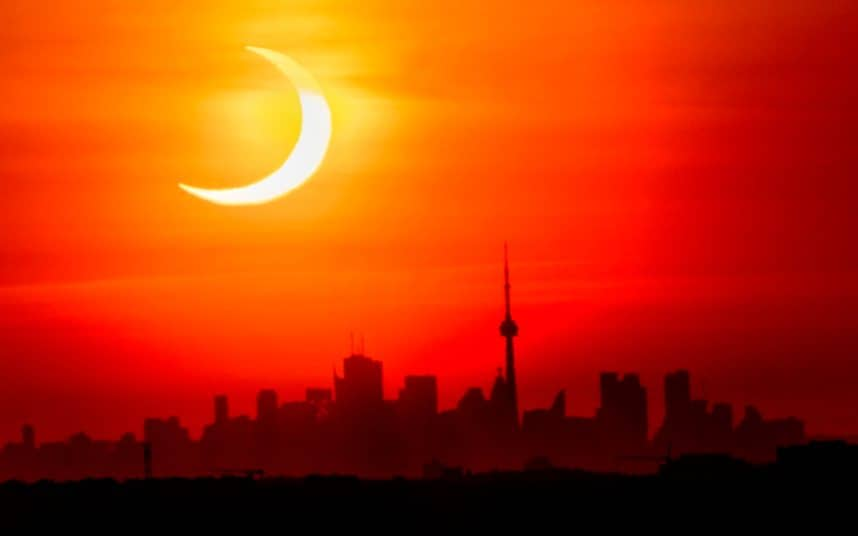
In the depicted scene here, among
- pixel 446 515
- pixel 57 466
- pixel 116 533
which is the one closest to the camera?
pixel 116 533

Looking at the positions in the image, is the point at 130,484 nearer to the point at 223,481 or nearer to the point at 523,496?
the point at 223,481

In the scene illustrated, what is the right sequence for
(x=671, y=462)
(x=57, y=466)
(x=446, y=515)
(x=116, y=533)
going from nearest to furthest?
(x=116, y=533) → (x=446, y=515) → (x=671, y=462) → (x=57, y=466)

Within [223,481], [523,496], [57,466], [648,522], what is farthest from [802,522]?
[57,466]

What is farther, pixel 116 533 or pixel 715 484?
pixel 715 484

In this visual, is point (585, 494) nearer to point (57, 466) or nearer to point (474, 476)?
point (474, 476)

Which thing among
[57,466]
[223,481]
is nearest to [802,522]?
[223,481]

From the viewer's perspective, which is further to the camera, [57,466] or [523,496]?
[57,466]
